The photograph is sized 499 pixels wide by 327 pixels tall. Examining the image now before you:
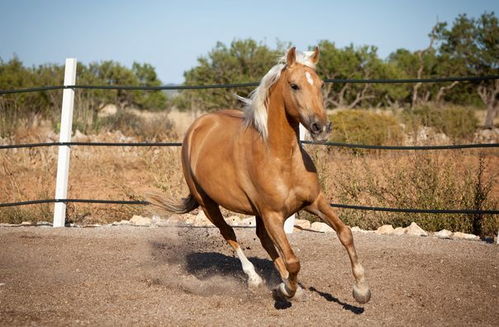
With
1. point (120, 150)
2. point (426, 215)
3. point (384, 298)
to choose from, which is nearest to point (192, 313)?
point (384, 298)

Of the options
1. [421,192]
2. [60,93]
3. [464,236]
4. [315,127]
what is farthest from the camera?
Answer: [60,93]

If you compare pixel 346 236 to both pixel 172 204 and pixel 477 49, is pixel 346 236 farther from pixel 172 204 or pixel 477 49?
pixel 477 49

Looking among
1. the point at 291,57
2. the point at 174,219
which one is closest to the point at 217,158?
the point at 291,57

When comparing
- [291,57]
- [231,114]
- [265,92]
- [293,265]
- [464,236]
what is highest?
[291,57]

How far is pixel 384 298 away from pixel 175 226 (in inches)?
162

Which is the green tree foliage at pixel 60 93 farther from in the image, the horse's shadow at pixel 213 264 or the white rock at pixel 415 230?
the white rock at pixel 415 230

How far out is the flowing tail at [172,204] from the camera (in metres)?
6.36

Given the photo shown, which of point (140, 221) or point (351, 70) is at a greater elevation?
point (351, 70)

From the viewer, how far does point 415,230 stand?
299 inches

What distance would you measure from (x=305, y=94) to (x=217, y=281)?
2.24 meters

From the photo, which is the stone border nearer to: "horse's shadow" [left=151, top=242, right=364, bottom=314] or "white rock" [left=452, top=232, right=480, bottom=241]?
"white rock" [left=452, top=232, right=480, bottom=241]

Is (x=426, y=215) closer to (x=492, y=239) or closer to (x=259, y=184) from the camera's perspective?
(x=492, y=239)

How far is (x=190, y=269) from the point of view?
6.14m

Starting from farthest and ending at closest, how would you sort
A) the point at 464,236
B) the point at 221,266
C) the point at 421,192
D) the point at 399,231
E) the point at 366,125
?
1. the point at 366,125
2. the point at 421,192
3. the point at 399,231
4. the point at 464,236
5. the point at 221,266
